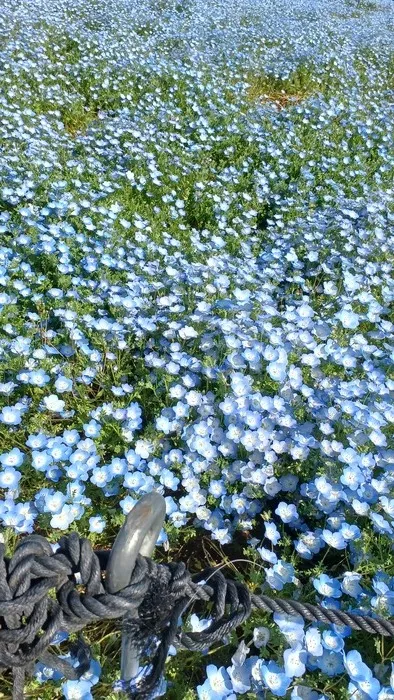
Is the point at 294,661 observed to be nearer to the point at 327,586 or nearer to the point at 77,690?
the point at 327,586

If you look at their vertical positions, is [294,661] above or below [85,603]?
below

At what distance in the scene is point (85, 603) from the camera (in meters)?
0.97

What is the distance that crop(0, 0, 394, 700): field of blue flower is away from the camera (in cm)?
185

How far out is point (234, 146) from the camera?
5484mm

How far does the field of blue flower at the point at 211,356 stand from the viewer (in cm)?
185

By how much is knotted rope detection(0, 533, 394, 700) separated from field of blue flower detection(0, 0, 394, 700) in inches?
17.6

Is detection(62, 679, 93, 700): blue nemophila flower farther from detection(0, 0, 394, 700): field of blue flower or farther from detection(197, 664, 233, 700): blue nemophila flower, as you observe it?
detection(197, 664, 233, 700): blue nemophila flower

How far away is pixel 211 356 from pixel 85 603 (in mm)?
1833

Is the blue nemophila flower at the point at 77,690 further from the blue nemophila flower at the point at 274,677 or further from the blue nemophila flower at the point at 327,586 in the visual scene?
the blue nemophila flower at the point at 327,586

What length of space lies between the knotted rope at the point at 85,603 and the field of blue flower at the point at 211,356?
1.47 feet

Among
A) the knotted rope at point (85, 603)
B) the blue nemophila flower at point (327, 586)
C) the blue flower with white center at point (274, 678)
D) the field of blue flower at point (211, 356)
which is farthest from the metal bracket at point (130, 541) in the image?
the blue nemophila flower at point (327, 586)

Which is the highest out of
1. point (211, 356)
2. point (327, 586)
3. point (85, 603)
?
point (85, 603)

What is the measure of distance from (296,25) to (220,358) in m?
10.2

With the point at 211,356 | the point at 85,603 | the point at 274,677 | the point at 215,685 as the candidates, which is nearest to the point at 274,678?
the point at 274,677
